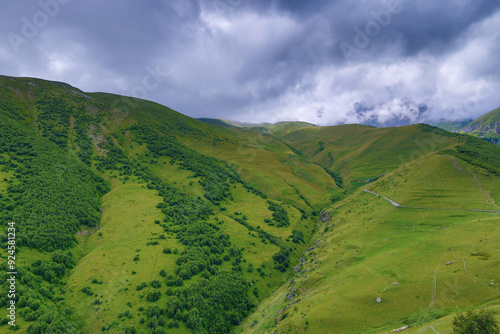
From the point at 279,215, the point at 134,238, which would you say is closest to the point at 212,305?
the point at 134,238

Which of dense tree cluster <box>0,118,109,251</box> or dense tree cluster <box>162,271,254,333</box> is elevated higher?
dense tree cluster <box>0,118,109,251</box>

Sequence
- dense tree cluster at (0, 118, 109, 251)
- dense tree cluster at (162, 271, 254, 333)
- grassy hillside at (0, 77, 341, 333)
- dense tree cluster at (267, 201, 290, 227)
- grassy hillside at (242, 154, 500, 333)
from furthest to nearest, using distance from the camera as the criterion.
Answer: dense tree cluster at (267, 201, 290, 227)
dense tree cluster at (0, 118, 109, 251)
grassy hillside at (0, 77, 341, 333)
dense tree cluster at (162, 271, 254, 333)
grassy hillside at (242, 154, 500, 333)

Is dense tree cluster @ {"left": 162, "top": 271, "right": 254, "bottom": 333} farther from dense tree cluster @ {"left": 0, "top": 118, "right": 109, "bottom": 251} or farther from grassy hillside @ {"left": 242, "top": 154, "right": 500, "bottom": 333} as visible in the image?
dense tree cluster @ {"left": 0, "top": 118, "right": 109, "bottom": 251}

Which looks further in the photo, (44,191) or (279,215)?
(279,215)

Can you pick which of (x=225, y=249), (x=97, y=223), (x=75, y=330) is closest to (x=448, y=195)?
(x=225, y=249)

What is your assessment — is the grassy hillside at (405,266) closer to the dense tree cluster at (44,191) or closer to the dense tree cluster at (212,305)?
the dense tree cluster at (212,305)

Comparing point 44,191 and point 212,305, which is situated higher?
point 44,191

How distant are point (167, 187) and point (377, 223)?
125 m

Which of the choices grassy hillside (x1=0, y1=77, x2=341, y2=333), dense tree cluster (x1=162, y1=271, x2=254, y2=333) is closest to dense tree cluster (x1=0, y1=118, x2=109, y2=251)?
grassy hillside (x1=0, y1=77, x2=341, y2=333)

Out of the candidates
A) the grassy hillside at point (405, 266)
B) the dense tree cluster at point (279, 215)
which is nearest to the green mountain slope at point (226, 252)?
the grassy hillside at point (405, 266)

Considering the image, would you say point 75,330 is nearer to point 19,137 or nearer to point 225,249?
point 225,249

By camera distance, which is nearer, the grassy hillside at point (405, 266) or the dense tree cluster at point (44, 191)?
the grassy hillside at point (405, 266)

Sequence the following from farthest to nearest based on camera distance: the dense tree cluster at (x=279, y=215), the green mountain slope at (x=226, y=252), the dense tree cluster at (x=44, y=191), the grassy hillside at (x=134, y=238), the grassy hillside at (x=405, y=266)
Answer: the dense tree cluster at (x=279, y=215), the dense tree cluster at (x=44, y=191), the grassy hillside at (x=134, y=238), the green mountain slope at (x=226, y=252), the grassy hillside at (x=405, y=266)

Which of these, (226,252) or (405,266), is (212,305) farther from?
(405,266)
